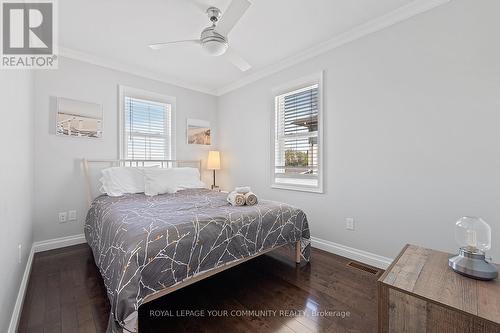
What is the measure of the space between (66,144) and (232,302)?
2819 millimetres

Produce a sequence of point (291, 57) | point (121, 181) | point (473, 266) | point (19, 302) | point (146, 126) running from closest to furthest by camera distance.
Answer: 1. point (473, 266)
2. point (19, 302)
3. point (121, 181)
4. point (291, 57)
5. point (146, 126)

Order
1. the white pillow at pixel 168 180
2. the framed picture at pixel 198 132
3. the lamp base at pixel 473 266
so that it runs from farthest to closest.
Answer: the framed picture at pixel 198 132 → the white pillow at pixel 168 180 → the lamp base at pixel 473 266

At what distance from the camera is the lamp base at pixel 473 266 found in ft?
3.38

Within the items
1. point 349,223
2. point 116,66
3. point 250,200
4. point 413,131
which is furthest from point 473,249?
point 116,66

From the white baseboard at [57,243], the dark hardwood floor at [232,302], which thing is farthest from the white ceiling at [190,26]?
the dark hardwood floor at [232,302]

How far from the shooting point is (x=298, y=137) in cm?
317

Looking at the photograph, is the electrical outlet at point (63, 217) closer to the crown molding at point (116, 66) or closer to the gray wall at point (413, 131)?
the crown molding at point (116, 66)

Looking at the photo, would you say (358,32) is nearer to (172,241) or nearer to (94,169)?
(172,241)

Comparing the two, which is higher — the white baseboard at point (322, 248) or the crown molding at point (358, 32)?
the crown molding at point (358, 32)

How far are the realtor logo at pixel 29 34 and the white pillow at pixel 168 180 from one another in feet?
5.30

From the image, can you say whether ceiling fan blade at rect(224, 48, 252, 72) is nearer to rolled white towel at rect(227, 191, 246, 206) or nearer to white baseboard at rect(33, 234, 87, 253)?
rolled white towel at rect(227, 191, 246, 206)

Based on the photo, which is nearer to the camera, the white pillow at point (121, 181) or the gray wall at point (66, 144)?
the gray wall at point (66, 144)

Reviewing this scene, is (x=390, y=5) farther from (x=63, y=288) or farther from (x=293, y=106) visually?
(x=63, y=288)

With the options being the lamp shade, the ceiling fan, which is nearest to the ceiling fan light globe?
the ceiling fan
